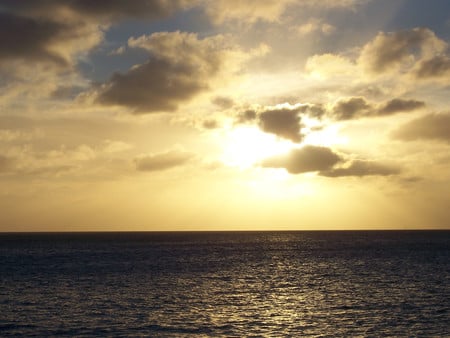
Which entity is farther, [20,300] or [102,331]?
[20,300]

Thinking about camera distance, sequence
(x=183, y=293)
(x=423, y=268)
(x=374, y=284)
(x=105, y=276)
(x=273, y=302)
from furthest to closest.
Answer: (x=423, y=268), (x=105, y=276), (x=374, y=284), (x=183, y=293), (x=273, y=302)

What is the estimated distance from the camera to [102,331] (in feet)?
146

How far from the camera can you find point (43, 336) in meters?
42.8

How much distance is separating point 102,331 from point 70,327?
3.62 metres

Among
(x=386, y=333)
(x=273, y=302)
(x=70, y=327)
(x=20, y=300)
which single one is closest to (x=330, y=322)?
(x=386, y=333)

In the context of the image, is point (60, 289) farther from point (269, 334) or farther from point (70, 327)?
point (269, 334)

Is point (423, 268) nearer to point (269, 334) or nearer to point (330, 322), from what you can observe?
point (330, 322)

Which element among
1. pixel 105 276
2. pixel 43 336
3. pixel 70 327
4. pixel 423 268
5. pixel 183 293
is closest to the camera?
pixel 43 336

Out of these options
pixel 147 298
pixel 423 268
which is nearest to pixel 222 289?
pixel 147 298

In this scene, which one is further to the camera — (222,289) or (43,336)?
(222,289)

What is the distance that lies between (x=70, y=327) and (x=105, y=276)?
43.4 meters

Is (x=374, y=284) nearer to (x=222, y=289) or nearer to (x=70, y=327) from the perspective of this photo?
(x=222, y=289)

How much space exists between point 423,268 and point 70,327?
7765 centimetres

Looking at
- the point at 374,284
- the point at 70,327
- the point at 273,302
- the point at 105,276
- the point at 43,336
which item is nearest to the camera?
the point at 43,336
